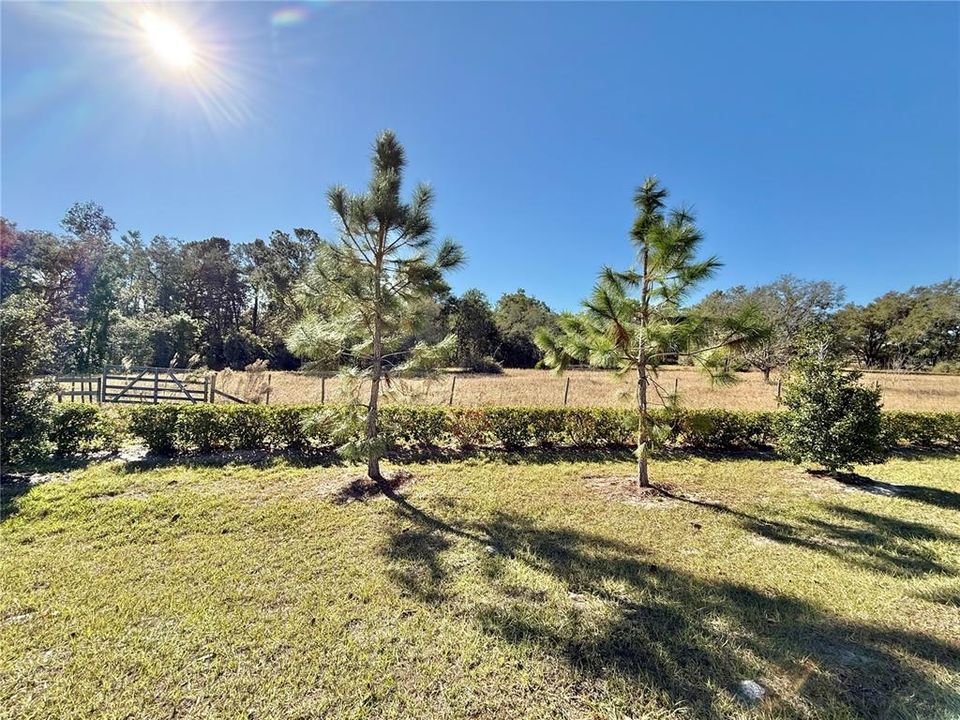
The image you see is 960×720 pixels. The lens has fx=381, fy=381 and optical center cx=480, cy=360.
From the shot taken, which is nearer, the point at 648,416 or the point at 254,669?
the point at 254,669

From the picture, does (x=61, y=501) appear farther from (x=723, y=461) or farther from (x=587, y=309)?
(x=723, y=461)

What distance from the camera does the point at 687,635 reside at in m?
2.48

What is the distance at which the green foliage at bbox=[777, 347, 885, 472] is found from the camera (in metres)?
5.64

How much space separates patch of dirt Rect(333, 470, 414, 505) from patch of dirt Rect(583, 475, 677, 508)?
106 inches

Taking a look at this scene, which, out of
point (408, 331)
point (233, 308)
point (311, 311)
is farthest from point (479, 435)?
point (233, 308)

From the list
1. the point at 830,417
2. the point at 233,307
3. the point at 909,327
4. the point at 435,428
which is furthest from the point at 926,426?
the point at 233,307

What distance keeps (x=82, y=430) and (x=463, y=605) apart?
721cm

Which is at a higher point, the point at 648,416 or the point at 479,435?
the point at 648,416

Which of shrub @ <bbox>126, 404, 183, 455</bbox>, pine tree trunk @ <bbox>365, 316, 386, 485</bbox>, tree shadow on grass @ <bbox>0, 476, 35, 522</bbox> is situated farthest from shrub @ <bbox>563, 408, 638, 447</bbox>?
tree shadow on grass @ <bbox>0, 476, 35, 522</bbox>

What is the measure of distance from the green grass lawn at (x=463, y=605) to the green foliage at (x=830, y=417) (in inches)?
38.4

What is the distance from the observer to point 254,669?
6.97 ft

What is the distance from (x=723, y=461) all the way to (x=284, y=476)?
7385mm

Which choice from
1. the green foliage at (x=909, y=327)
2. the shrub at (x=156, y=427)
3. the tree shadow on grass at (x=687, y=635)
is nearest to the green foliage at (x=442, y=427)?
the shrub at (x=156, y=427)

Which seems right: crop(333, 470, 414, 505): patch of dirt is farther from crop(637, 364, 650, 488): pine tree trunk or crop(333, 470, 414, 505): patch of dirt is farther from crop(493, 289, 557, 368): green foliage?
crop(493, 289, 557, 368): green foliage
